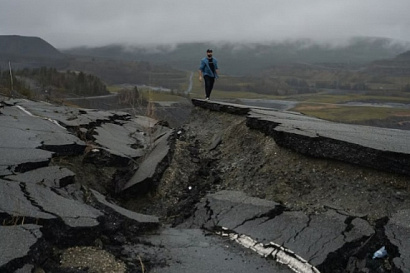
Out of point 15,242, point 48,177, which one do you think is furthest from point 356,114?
point 15,242

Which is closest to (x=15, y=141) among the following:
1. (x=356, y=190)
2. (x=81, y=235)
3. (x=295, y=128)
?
(x=81, y=235)

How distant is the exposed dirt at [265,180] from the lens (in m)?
5.14

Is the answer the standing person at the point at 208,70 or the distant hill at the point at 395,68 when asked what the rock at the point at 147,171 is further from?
the distant hill at the point at 395,68

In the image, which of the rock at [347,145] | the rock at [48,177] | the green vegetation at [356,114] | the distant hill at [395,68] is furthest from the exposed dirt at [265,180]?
the distant hill at [395,68]

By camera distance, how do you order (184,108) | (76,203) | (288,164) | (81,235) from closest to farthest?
(81,235) → (76,203) → (288,164) → (184,108)

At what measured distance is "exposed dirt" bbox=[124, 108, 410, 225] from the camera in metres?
5.14

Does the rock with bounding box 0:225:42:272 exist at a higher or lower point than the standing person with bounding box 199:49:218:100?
lower

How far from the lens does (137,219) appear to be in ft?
16.8

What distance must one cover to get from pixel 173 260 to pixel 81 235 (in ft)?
3.36

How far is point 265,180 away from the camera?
6.13 meters

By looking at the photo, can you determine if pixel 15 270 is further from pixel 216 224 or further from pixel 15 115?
pixel 15 115

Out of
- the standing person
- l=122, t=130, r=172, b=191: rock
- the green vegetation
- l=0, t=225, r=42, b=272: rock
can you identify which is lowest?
the green vegetation

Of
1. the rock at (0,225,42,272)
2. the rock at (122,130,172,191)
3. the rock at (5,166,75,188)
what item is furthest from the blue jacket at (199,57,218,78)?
the rock at (0,225,42,272)

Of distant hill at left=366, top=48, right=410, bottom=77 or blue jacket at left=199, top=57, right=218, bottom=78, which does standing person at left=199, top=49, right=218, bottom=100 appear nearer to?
blue jacket at left=199, top=57, right=218, bottom=78
